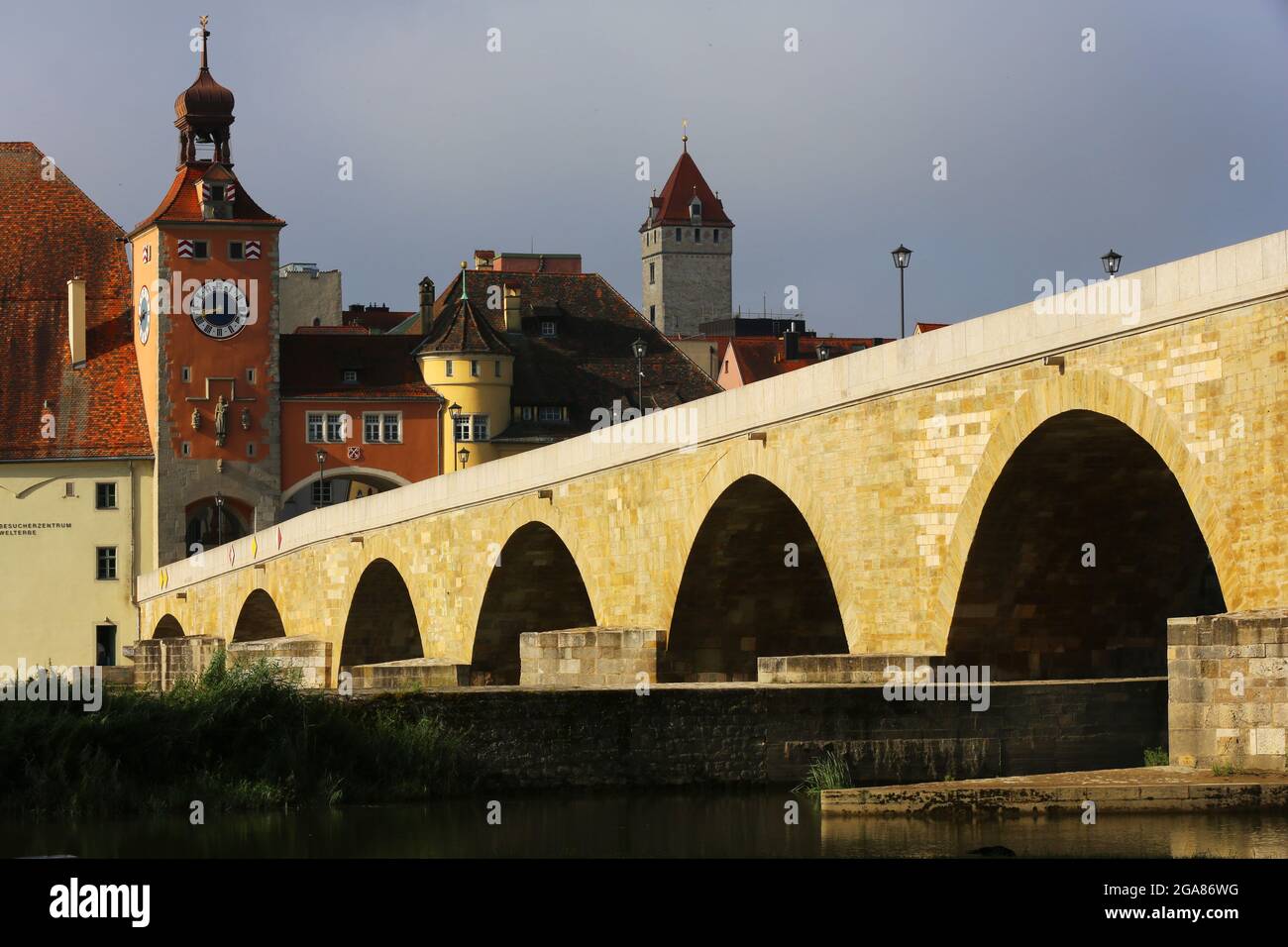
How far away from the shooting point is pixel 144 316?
66250 mm

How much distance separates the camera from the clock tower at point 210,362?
6494 cm

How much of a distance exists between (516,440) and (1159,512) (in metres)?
46.7

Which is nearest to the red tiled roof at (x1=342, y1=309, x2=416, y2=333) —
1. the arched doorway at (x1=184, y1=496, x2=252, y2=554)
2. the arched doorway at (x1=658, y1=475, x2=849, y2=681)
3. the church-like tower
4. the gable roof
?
the gable roof

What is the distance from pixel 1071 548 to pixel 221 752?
869 cm

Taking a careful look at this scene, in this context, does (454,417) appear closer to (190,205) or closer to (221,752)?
(190,205)

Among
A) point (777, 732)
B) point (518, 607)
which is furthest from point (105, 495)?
point (777, 732)

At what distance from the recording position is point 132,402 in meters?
66.7

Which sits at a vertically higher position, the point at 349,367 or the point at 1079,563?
the point at 349,367

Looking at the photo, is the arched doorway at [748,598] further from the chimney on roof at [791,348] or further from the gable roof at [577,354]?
the chimney on roof at [791,348]

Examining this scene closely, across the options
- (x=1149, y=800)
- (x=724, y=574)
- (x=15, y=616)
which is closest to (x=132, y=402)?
(x=15, y=616)

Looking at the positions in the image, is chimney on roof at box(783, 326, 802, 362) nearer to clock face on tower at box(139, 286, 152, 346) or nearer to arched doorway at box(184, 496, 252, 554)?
arched doorway at box(184, 496, 252, 554)
